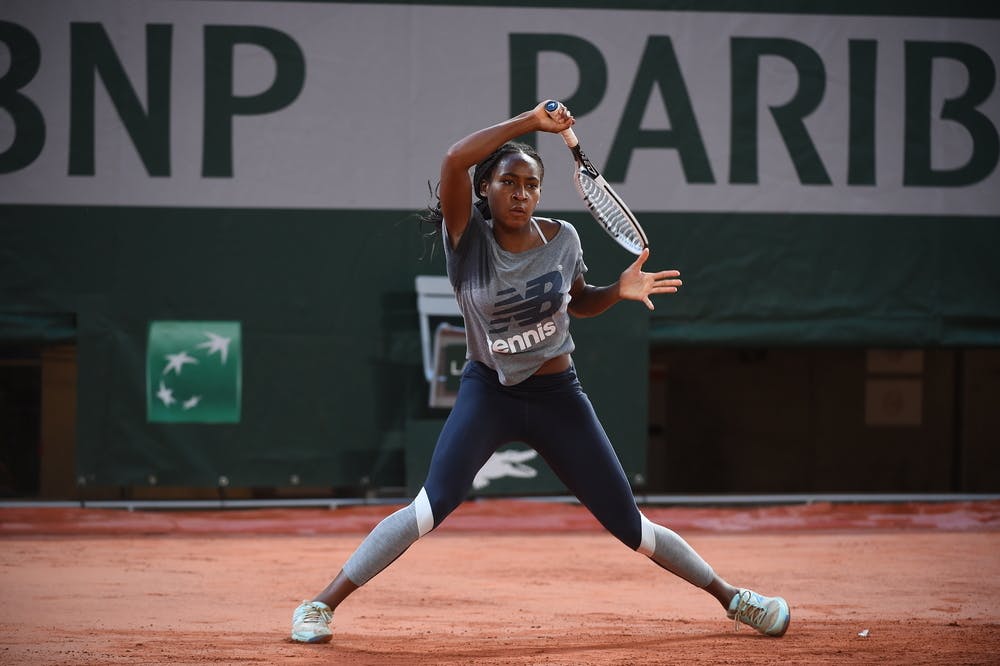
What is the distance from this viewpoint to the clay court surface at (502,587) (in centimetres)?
404

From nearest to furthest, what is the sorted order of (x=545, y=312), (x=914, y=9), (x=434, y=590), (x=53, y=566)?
(x=545, y=312) < (x=434, y=590) < (x=53, y=566) < (x=914, y=9)

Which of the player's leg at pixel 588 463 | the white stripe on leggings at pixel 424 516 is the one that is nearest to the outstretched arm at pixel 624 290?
the player's leg at pixel 588 463

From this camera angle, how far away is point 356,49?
800cm

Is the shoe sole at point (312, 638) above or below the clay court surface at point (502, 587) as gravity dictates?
above

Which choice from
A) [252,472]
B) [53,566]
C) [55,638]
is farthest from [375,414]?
[55,638]

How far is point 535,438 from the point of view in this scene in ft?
13.3

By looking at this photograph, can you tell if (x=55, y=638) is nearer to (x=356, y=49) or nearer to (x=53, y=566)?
(x=53, y=566)

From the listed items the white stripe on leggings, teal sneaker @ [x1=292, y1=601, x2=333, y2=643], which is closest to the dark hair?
the white stripe on leggings

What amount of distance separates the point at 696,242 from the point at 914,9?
2391mm

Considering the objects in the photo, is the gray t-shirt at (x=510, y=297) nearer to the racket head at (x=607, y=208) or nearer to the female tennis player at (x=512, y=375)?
the female tennis player at (x=512, y=375)

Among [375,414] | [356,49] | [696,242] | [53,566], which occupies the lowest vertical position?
[53,566]

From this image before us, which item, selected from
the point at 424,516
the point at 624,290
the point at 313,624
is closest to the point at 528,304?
the point at 624,290

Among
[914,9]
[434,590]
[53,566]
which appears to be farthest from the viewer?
[914,9]

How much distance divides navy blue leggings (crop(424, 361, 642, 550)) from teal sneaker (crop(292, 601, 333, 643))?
0.52 meters
